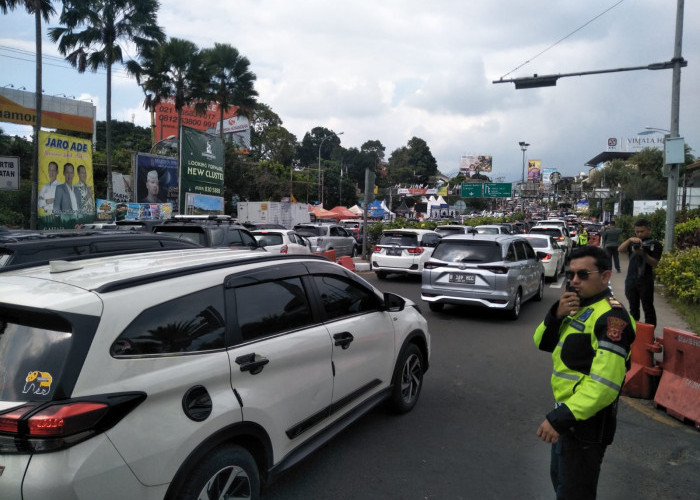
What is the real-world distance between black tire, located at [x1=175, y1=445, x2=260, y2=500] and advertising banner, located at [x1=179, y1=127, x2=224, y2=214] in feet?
71.3

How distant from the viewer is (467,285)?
8.95m

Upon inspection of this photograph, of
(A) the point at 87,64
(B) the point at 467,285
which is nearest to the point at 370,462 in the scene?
(B) the point at 467,285

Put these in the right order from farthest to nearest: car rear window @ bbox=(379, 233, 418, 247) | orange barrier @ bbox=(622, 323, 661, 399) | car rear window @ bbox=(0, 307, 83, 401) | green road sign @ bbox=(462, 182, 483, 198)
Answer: green road sign @ bbox=(462, 182, 483, 198) < car rear window @ bbox=(379, 233, 418, 247) < orange barrier @ bbox=(622, 323, 661, 399) < car rear window @ bbox=(0, 307, 83, 401)

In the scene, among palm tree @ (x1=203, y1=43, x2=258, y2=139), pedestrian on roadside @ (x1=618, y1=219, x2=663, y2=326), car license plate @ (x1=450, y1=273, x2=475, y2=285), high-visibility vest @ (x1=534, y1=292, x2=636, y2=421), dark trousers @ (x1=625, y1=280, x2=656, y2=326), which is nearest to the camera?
high-visibility vest @ (x1=534, y1=292, x2=636, y2=421)

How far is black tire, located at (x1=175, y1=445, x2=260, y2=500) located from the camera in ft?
7.72

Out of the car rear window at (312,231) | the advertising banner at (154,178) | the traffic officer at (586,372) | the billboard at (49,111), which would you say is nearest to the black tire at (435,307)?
the traffic officer at (586,372)

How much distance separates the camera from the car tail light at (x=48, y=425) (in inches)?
75.7

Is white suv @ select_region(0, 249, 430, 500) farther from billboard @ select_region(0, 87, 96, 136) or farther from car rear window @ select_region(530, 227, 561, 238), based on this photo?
billboard @ select_region(0, 87, 96, 136)

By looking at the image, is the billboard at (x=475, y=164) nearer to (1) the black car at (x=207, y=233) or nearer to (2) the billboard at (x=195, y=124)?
(2) the billboard at (x=195, y=124)

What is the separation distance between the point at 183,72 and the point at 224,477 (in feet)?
96.4

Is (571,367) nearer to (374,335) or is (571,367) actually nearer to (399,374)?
(374,335)

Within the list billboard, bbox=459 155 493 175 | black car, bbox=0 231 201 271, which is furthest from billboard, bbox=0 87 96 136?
billboard, bbox=459 155 493 175

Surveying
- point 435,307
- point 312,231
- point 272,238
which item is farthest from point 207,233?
point 312,231

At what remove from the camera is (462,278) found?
8.98m
